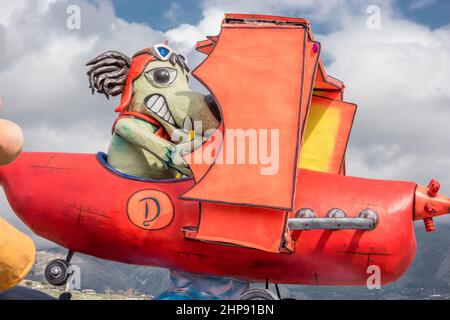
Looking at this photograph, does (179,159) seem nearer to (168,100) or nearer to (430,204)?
(168,100)

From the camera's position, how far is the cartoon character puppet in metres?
5.45

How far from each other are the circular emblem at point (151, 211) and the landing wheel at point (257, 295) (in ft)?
2.74

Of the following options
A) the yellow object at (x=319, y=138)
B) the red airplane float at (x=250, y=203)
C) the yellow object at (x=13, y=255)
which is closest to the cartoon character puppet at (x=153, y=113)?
the red airplane float at (x=250, y=203)

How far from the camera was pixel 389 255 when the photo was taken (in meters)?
4.99

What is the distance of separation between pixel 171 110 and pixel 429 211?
2.30m

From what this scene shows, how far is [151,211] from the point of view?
5168 mm

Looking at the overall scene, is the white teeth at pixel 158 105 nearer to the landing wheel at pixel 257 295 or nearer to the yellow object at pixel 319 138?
the yellow object at pixel 319 138

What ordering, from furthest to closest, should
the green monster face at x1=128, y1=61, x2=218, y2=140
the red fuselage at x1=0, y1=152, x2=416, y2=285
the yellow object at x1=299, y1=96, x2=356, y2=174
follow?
the yellow object at x1=299, y1=96, x2=356, y2=174 → the green monster face at x1=128, y1=61, x2=218, y2=140 → the red fuselage at x1=0, y1=152, x2=416, y2=285

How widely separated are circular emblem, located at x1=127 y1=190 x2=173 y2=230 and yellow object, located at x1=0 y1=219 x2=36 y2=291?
1.05 meters

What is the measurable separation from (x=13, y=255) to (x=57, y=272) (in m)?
1.50

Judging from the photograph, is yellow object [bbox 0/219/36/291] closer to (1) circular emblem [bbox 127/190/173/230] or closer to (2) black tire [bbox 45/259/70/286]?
(1) circular emblem [bbox 127/190/173/230]

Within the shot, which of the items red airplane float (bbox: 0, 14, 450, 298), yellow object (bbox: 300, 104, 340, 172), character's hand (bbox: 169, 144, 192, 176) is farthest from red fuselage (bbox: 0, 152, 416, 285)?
yellow object (bbox: 300, 104, 340, 172)

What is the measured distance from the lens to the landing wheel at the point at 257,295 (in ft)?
16.6

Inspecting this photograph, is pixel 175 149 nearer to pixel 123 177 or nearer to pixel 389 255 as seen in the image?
pixel 123 177
